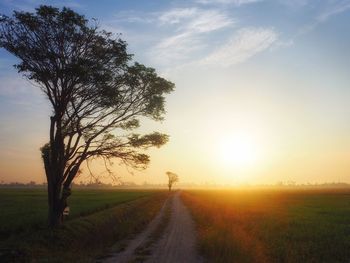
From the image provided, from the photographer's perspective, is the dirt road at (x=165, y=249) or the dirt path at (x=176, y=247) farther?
A: the dirt path at (x=176, y=247)

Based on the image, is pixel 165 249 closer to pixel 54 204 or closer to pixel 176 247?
pixel 176 247

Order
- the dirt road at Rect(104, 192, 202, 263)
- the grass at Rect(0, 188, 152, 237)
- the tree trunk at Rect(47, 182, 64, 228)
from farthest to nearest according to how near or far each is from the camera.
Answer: the grass at Rect(0, 188, 152, 237)
the tree trunk at Rect(47, 182, 64, 228)
the dirt road at Rect(104, 192, 202, 263)

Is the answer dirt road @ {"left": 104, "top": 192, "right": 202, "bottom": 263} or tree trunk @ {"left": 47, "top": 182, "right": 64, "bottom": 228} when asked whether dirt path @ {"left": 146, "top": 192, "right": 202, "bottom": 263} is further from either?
tree trunk @ {"left": 47, "top": 182, "right": 64, "bottom": 228}

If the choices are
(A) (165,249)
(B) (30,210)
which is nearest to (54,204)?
(A) (165,249)

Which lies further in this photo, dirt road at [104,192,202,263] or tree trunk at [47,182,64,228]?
tree trunk at [47,182,64,228]

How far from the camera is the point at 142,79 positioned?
2755 centimetres

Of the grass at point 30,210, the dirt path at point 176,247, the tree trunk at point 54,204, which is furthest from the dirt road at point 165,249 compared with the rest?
the grass at point 30,210

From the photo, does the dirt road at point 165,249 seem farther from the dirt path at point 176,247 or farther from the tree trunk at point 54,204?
the tree trunk at point 54,204

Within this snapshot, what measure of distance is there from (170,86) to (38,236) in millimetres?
12585

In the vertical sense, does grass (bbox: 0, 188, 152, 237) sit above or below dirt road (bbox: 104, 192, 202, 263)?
above

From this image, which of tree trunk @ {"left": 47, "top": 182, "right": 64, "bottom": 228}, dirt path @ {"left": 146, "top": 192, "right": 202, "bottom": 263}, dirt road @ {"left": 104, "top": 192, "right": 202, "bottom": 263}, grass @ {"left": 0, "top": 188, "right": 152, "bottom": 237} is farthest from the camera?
grass @ {"left": 0, "top": 188, "right": 152, "bottom": 237}

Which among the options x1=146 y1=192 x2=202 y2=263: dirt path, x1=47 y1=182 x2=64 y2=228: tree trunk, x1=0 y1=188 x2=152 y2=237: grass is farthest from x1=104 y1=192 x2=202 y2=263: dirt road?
x1=0 y1=188 x2=152 y2=237: grass

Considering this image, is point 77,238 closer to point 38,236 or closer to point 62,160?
point 38,236

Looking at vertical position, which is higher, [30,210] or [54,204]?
[30,210]
